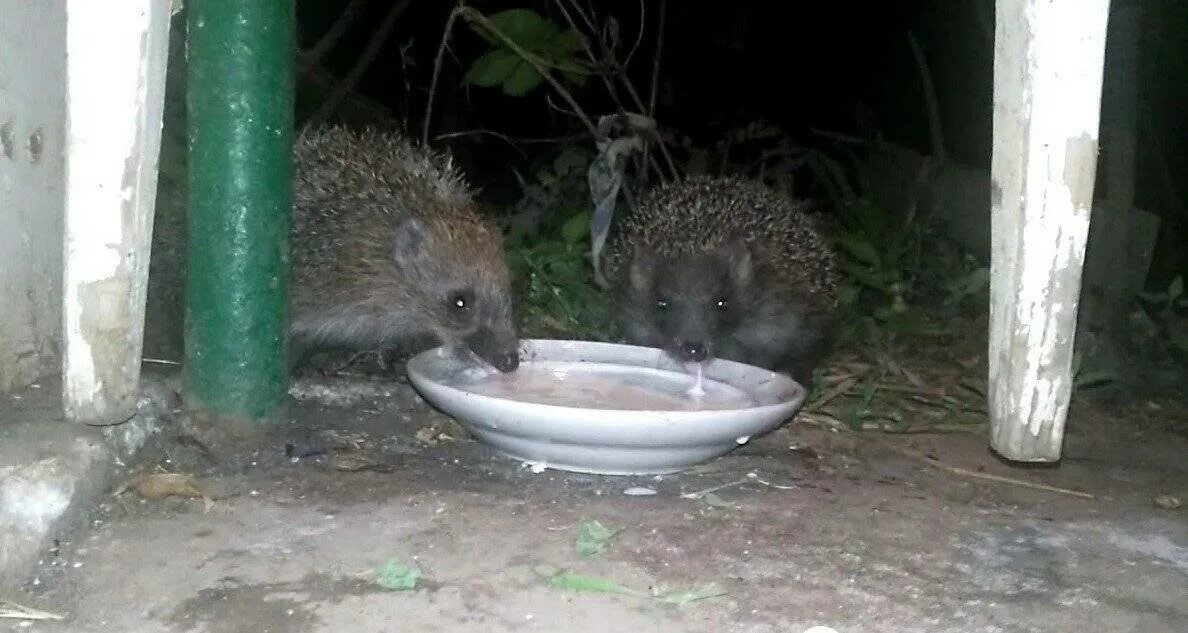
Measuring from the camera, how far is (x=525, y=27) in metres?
5.30

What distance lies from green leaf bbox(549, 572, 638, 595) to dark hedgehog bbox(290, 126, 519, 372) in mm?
2013

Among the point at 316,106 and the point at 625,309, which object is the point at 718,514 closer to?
the point at 625,309

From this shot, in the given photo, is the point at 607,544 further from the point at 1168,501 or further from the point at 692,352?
the point at 1168,501

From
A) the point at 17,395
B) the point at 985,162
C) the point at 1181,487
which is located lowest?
the point at 1181,487

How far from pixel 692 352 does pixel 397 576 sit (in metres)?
1.78

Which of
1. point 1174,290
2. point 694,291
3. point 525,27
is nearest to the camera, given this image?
point 694,291

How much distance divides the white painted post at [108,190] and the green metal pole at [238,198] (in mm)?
333

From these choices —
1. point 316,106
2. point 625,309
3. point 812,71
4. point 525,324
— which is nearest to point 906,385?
point 625,309

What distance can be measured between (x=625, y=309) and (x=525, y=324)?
438 mm

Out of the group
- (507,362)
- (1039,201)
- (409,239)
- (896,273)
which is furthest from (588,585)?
(896,273)

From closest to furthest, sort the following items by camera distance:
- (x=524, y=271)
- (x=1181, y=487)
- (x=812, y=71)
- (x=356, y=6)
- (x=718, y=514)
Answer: (x=718, y=514) < (x=1181, y=487) < (x=524, y=271) < (x=356, y=6) < (x=812, y=71)

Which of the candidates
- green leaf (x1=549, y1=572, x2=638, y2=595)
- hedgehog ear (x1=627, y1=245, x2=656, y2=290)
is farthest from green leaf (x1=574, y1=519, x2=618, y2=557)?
hedgehog ear (x1=627, y1=245, x2=656, y2=290)

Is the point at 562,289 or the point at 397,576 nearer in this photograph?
the point at 397,576

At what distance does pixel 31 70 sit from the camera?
114 inches
